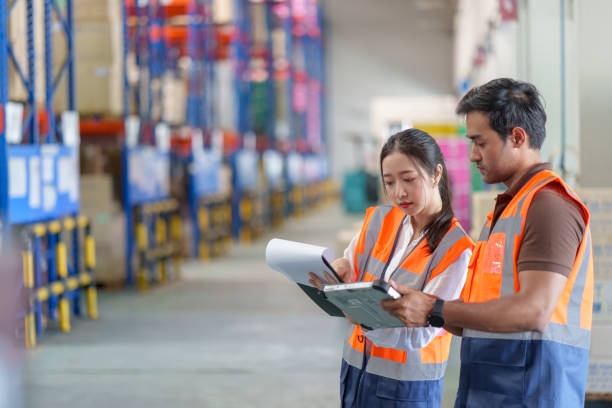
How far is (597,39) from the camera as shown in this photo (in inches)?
201

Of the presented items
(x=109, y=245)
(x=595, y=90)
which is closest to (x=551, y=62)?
(x=595, y=90)

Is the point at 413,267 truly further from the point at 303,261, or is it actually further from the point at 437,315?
the point at 437,315

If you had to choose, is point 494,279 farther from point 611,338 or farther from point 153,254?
point 153,254

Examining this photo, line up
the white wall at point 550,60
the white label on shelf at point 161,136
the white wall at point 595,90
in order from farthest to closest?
the white label on shelf at point 161,136 < the white wall at point 550,60 < the white wall at point 595,90

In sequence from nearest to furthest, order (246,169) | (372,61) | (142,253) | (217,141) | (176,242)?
(142,253) → (176,242) → (217,141) → (246,169) → (372,61)

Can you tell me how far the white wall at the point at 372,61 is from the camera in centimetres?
3500

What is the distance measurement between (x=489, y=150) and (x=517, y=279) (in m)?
0.33

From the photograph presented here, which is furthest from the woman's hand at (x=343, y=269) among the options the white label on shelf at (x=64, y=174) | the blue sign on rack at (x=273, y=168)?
the blue sign on rack at (x=273, y=168)

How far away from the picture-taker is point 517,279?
1971 millimetres

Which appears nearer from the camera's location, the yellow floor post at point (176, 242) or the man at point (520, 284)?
the man at point (520, 284)

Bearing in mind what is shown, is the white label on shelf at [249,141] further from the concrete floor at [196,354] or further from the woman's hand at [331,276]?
the woman's hand at [331,276]

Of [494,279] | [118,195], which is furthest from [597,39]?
[118,195]

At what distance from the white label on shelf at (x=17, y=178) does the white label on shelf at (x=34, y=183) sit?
0.35 feet

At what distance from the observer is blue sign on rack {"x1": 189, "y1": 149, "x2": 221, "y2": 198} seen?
13227 mm
